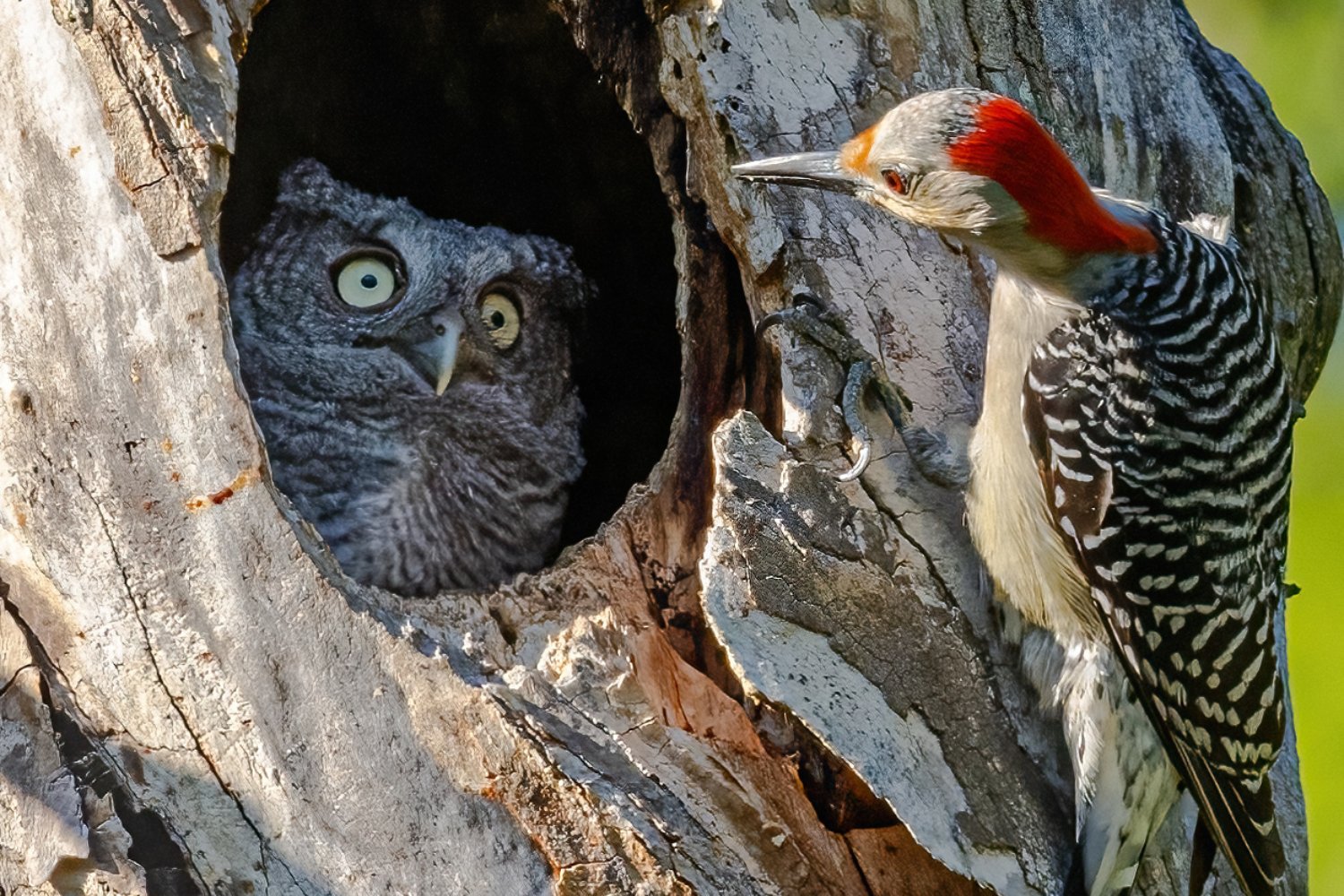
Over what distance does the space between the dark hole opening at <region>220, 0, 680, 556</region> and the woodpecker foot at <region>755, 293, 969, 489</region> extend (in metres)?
1.29

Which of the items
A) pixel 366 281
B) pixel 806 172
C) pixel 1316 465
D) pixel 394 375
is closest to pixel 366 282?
pixel 366 281

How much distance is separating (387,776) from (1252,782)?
1.72 m

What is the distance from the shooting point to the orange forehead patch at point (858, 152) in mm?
2492

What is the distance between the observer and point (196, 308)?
7.64 ft

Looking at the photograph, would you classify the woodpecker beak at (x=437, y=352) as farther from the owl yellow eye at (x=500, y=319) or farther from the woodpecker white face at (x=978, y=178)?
the woodpecker white face at (x=978, y=178)

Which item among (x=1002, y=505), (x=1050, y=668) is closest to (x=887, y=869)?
(x=1050, y=668)

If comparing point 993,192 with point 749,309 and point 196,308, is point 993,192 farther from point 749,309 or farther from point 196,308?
point 196,308

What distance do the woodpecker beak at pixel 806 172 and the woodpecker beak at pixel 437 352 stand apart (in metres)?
1.31

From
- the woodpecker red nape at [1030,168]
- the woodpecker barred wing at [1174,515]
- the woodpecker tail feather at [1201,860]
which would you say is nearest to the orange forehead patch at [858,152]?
the woodpecker red nape at [1030,168]

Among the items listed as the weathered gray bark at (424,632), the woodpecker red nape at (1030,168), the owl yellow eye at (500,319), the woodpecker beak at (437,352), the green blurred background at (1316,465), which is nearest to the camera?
the weathered gray bark at (424,632)

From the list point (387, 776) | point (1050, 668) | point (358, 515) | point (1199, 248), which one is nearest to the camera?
point (387, 776)

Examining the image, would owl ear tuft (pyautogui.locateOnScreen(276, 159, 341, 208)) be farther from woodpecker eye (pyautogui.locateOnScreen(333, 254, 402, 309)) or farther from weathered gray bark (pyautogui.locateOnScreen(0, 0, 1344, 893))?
weathered gray bark (pyautogui.locateOnScreen(0, 0, 1344, 893))

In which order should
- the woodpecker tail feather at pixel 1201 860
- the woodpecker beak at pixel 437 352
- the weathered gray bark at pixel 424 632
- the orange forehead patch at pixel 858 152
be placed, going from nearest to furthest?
1. the weathered gray bark at pixel 424 632
2. the orange forehead patch at pixel 858 152
3. the woodpecker tail feather at pixel 1201 860
4. the woodpecker beak at pixel 437 352

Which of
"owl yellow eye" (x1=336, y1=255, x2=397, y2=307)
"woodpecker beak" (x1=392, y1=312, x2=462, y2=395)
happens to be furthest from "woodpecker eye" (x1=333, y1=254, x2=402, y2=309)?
"woodpecker beak" (x1=392, y1=312, x2=462, y2=395)
